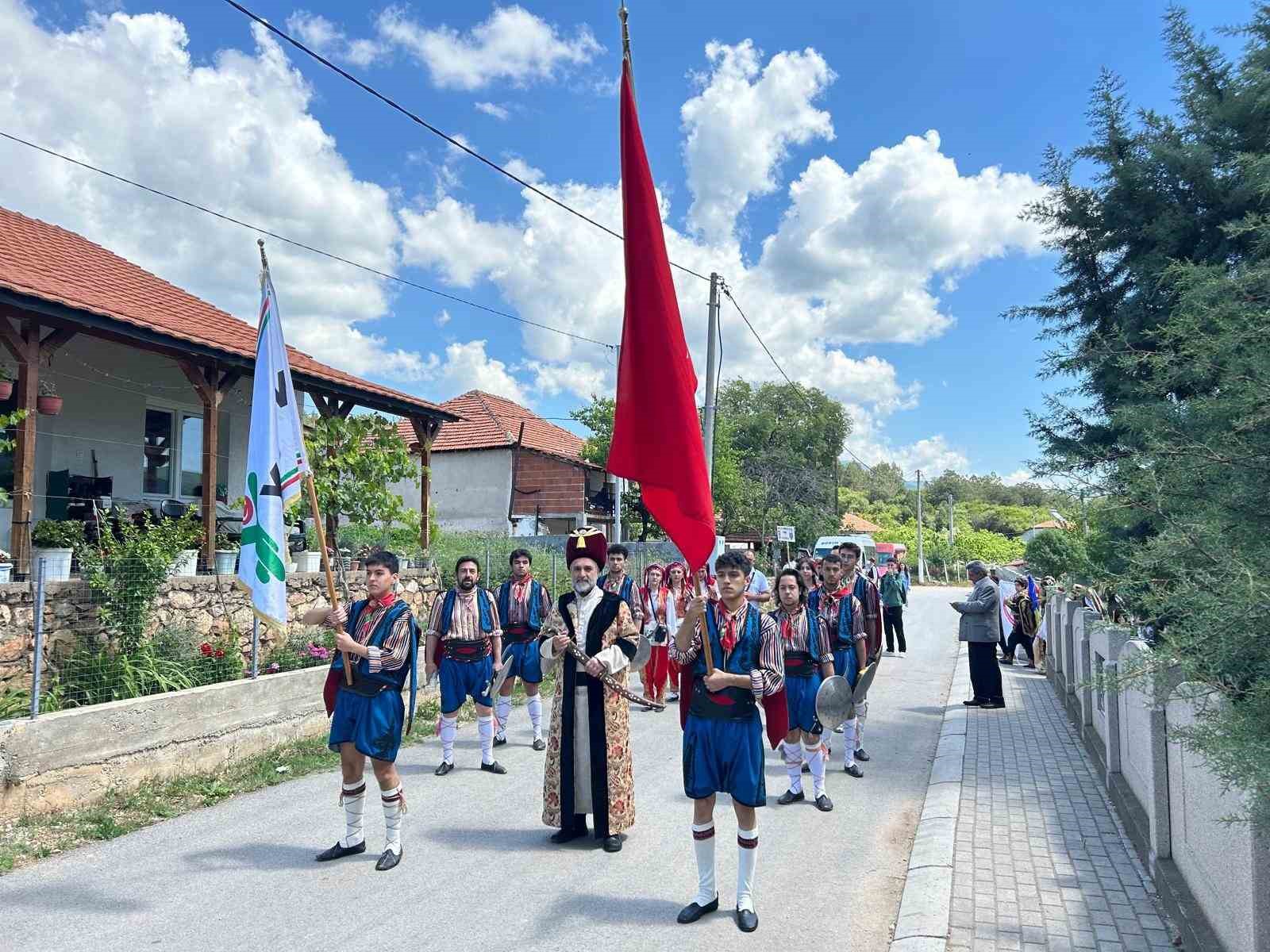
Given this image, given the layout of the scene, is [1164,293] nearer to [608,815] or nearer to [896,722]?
[896,722]

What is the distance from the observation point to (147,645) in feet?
24.8

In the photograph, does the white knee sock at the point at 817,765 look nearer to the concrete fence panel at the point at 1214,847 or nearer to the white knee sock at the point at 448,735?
the concrete fence panel at the point at 1214,847

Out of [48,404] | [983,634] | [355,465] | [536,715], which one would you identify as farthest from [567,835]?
[355,465]

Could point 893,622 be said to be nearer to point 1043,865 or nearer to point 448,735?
point 448,735

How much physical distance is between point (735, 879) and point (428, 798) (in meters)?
2.83

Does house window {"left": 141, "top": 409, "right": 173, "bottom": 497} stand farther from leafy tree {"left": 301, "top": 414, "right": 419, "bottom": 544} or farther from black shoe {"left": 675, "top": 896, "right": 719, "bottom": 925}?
black shoe {"left": 675, "top": 896, "right": 719, "bottom": 925}

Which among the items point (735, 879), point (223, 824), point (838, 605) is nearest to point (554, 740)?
point (735, 879)

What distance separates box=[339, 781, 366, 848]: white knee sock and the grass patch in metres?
1.31

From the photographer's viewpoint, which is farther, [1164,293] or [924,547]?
[924,547]

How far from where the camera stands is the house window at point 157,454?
1328cm

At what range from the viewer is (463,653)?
26.0ft

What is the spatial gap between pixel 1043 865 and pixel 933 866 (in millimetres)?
679

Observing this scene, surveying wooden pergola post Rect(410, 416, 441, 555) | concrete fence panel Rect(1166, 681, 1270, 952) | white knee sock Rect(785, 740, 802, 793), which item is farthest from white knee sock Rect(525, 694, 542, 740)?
wooden pergola post Rect(410, 416, 441, 555)

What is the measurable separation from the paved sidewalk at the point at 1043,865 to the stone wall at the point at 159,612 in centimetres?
704
